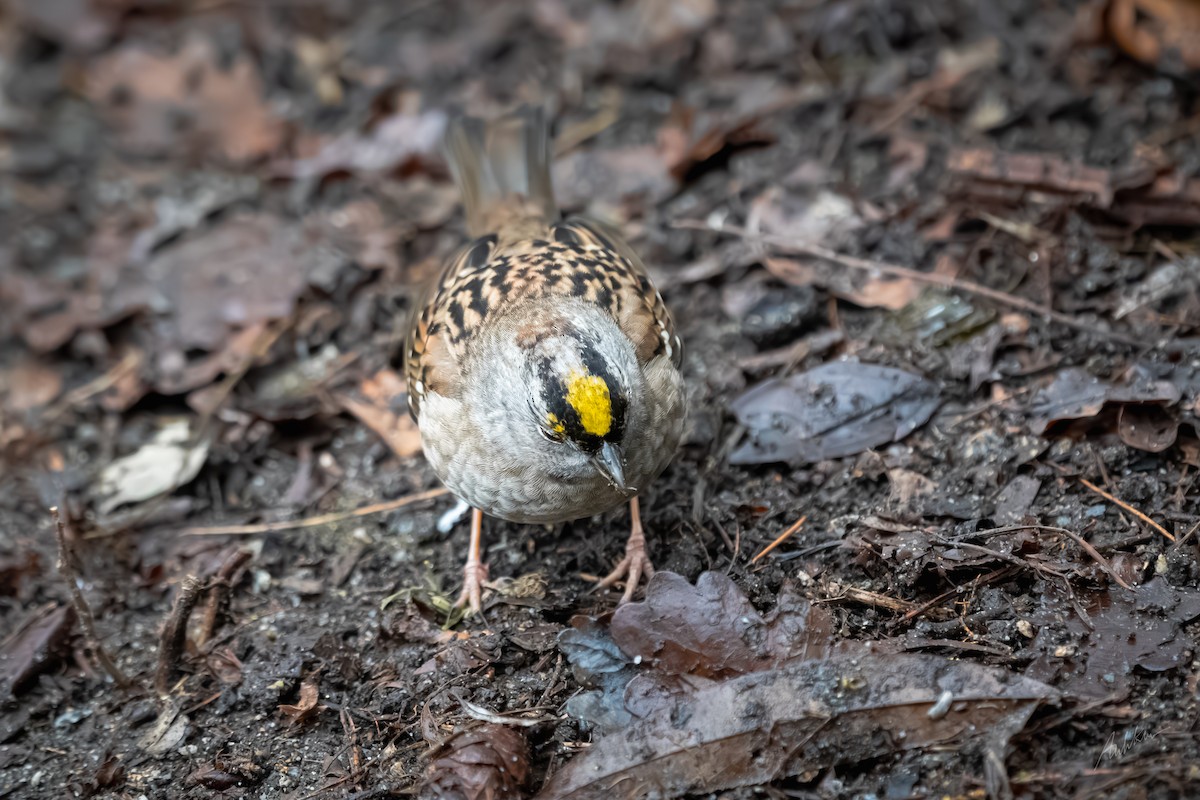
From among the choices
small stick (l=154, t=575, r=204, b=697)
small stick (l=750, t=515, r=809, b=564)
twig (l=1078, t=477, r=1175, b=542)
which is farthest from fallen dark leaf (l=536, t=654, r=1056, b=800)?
small stick (l=154, t=575, r=204, b=697)

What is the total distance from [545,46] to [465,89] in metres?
0.69

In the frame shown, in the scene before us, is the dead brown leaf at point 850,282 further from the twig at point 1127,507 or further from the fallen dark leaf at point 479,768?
the fallen dark leaf at point 479,768

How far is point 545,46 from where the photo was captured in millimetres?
7883

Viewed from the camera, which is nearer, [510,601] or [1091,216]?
[510,601]

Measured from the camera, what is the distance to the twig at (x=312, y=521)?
509 cm

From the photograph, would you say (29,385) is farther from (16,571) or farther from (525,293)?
(525,293)

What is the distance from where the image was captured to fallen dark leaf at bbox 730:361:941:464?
473 cm

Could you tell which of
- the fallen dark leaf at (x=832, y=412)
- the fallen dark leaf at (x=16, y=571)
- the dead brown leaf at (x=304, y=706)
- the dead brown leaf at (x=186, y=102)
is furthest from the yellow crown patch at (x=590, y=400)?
the dead brown leaf at (x=186, y=102)

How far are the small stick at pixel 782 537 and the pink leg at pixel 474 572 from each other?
44.4 inches

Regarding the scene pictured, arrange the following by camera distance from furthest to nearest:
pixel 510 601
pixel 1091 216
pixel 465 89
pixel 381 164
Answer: pixel 465 89 < pixel 381 164 < pixel 1091 216 < pixel 510 601

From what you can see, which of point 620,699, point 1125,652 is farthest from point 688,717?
point 1125,652

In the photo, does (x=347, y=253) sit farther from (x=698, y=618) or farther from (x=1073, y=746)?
(x=1073, y=746)

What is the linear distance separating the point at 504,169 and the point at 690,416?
160cm

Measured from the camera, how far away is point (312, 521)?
201 inches
